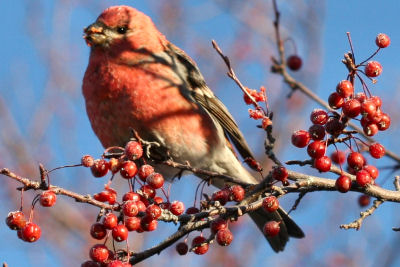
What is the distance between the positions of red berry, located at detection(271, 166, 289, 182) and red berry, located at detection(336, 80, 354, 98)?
34cm

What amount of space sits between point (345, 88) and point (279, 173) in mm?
379

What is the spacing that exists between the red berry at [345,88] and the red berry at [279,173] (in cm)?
34

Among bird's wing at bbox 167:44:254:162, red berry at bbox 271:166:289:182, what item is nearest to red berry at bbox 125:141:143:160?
red berry at bbox 271:166:289:182

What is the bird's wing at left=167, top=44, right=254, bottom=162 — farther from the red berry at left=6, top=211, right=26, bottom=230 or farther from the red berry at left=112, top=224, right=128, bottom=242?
the red berry at left=6, top=211, right=26, bottom=230

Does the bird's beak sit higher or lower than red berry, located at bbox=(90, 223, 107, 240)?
higher

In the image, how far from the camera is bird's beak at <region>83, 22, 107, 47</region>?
12.4 ft

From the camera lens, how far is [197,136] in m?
3.77

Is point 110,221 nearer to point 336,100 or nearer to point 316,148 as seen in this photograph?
point 316,148

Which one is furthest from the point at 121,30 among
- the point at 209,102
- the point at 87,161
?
the point at 87,161

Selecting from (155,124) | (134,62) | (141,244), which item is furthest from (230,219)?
(141,244)

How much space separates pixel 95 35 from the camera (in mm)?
3783

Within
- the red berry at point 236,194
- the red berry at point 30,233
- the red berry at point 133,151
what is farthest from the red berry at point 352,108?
the red berry at point 30,233

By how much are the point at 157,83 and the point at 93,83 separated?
40 cm

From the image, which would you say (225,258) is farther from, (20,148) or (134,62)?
(134,62)
